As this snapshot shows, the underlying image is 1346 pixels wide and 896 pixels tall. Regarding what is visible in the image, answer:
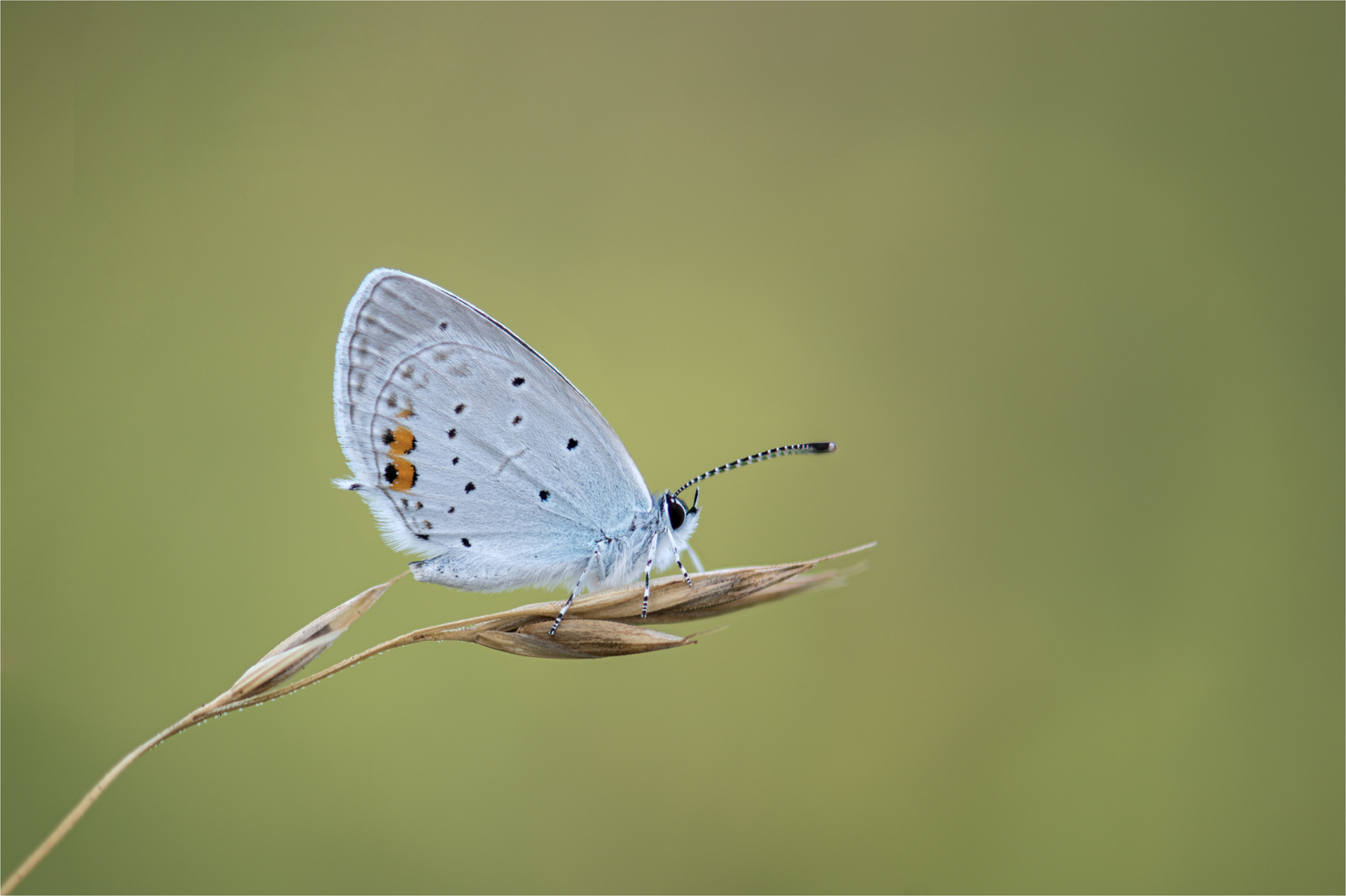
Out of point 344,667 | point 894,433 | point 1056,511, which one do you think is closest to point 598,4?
point 894,433

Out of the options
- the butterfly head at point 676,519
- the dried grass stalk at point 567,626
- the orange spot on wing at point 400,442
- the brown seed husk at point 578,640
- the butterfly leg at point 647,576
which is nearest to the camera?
the dried grass stalk at point 567,626

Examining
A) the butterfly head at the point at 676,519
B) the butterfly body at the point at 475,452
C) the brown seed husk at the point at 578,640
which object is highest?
the butterfly body at the point at 475,452

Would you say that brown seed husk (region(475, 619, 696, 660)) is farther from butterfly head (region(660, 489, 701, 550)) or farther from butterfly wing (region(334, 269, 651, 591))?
butterfly head (region(660, 489, 701, 550))

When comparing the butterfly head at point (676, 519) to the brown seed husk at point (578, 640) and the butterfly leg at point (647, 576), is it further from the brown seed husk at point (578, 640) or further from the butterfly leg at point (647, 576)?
the brown seed husk at point (578, 640)

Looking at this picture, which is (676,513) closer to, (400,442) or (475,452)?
(475,452)

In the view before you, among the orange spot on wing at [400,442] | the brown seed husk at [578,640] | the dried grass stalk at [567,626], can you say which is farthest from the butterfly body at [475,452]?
the brown seed husk at [578,640]

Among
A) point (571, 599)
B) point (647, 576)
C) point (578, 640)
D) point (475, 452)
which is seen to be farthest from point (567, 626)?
point (475, 452)
